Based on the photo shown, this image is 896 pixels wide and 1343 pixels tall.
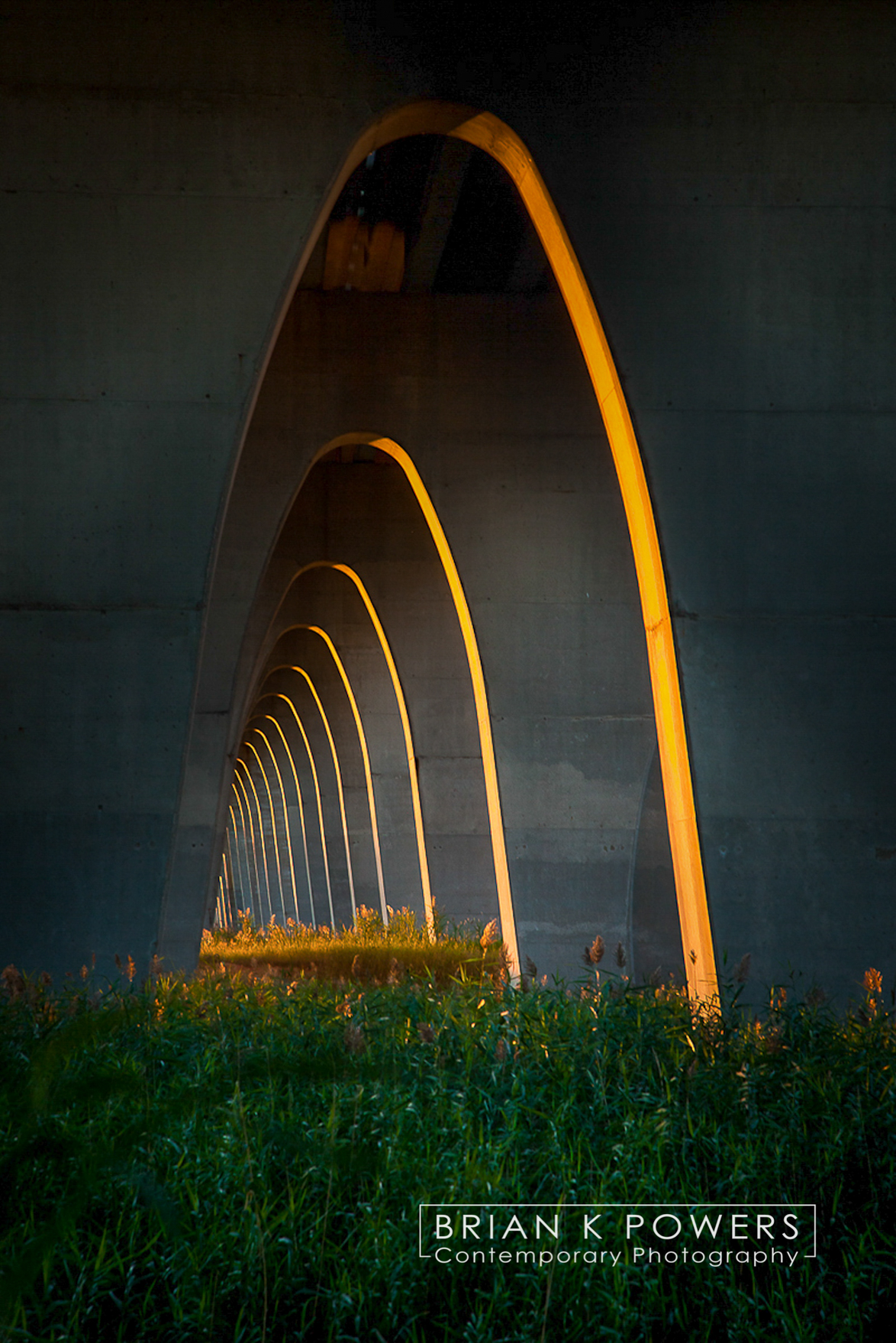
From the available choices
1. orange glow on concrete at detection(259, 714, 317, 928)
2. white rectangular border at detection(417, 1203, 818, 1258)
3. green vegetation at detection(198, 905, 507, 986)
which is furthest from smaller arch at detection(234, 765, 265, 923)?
white rectangular border at detection(417, 1203, 818, 1258)

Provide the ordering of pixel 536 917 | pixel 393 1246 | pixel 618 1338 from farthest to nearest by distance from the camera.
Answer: pixel 536 917 → pixel 393 1246 → pixel 618 1338

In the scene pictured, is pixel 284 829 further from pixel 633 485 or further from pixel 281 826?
pixel 633 485

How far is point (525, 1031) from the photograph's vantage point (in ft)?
17.5

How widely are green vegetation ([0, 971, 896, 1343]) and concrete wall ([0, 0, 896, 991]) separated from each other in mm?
1941

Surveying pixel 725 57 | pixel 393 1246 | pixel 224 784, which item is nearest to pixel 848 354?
pixel 725 57

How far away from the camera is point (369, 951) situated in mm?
16172

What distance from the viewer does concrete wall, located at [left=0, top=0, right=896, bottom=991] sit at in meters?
7.51

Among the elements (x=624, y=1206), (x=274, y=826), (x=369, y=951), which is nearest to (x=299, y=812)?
(x=274, y=826)

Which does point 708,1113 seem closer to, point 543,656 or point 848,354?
point 848,354

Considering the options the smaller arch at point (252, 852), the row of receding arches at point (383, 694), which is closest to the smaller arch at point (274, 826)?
the smaller arch at point (252, 852)

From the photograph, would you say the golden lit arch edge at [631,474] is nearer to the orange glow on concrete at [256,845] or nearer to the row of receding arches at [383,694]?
the row of receding arches at [383,694]

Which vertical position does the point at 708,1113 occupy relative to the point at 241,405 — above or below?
below

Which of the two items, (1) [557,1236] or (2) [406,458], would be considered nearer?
(1) [557,1236]

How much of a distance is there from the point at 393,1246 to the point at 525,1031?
166 centimetres
